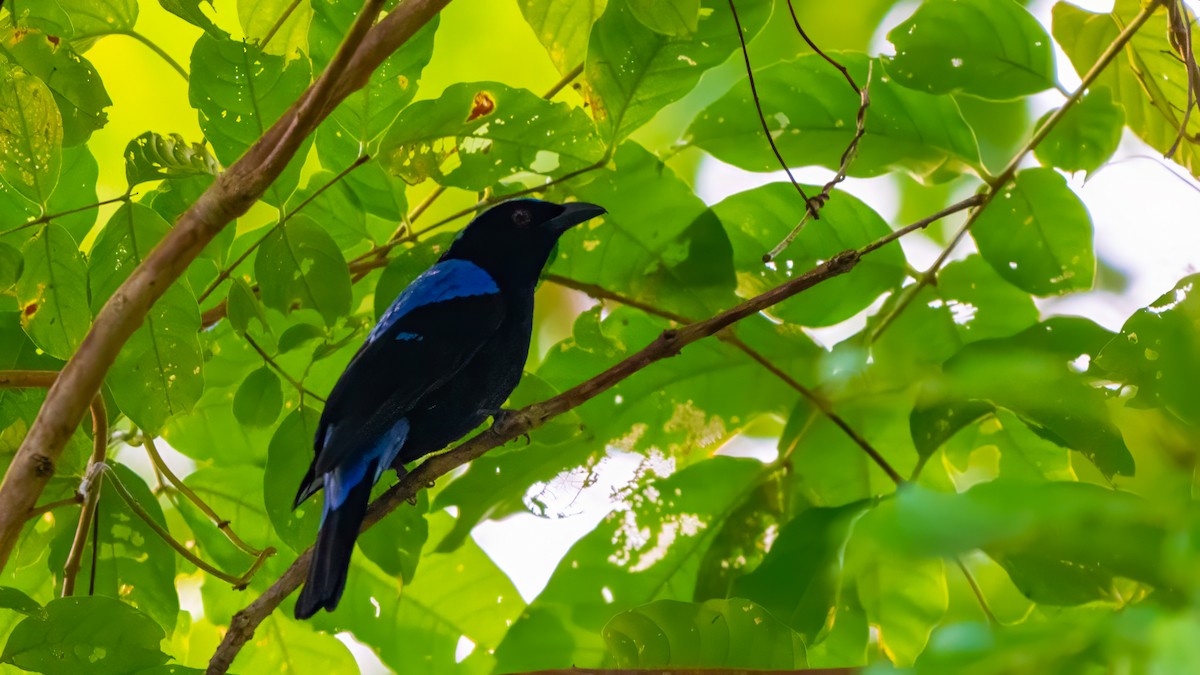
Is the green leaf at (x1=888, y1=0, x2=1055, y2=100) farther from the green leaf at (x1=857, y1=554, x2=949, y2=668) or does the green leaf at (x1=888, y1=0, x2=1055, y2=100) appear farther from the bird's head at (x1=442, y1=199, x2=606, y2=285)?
the green leaf at (x1=857, y1=554, x2=949, y2=668)

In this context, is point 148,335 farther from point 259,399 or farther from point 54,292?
point 259,399

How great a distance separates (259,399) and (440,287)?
0.39 m

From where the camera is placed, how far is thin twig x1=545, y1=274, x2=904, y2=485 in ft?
6.52

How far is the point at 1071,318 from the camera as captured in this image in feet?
6.20

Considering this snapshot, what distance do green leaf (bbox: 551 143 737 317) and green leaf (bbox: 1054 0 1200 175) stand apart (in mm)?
797

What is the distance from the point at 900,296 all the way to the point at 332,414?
41.4 inches

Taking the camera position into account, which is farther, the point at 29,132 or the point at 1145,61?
the point at 1145,61

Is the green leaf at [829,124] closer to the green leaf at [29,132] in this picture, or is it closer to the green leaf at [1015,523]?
the green leaf at [29,132]

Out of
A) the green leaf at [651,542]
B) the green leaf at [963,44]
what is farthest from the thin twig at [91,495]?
the green leaf at [963,44]

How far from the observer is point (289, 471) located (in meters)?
1.90

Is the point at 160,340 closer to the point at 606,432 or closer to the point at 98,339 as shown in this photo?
the point at 98,339

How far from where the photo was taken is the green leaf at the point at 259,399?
193cm

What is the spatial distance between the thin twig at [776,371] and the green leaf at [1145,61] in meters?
0.81

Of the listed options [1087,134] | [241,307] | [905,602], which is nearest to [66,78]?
[241,307]
